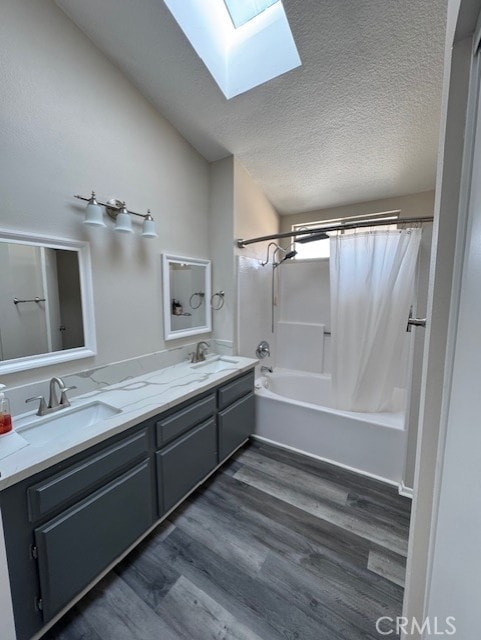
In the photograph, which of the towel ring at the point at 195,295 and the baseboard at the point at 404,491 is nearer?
the baseboard at the point at 404,491

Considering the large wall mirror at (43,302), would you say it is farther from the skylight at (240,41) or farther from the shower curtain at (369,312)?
the shower curtain at (369,312)

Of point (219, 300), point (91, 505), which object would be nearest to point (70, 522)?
point (91, 505)

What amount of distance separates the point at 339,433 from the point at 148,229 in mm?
2122

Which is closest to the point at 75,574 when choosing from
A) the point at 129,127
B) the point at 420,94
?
the point at 129,127

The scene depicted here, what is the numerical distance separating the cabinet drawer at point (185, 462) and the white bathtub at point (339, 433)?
0.68 meters

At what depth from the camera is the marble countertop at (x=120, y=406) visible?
95cm

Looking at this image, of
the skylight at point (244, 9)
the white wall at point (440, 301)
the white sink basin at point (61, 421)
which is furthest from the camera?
the skylight at point (244, 9)

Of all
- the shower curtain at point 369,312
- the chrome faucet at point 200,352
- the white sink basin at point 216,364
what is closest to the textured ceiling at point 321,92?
the shower curtain at point 369,312

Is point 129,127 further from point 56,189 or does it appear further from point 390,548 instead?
point 390,548

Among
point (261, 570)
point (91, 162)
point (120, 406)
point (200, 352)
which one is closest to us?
point (261, 570)

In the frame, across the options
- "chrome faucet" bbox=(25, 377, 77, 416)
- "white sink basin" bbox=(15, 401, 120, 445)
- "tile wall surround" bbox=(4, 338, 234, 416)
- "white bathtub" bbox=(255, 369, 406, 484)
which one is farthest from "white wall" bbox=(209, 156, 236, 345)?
"chrome faucet" bbox=(25, 377, 77, 416)

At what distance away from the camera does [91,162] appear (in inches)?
61.2

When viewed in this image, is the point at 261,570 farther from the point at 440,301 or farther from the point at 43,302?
the point at 43,302

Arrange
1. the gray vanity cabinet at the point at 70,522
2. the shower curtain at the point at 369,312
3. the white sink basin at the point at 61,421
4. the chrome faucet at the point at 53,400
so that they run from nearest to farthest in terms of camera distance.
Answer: the gray vanity cabinet at the point at 70,522 < the white sink basin at the point at 61,421 < the chrome faucet at the point at 53,400 < the shower curtain at the point at 369,312
